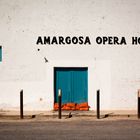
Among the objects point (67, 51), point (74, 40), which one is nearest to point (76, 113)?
point (67, 51)

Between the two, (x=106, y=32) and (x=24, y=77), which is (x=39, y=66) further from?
(x=106, y=32)

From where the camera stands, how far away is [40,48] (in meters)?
19.6

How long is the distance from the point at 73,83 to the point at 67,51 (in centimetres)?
144

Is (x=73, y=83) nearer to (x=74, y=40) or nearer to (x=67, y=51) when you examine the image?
(x=67, y=51)

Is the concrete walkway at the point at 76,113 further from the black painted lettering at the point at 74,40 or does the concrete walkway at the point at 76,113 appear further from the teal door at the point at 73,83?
the black painted lettering at the point at 74,40

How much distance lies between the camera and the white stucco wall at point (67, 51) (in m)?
19.5

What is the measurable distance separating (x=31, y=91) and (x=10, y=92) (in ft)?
3.05

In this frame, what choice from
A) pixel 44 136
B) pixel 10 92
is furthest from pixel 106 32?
pixel 44 136

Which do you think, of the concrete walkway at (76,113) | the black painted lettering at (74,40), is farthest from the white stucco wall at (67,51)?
the concrete walkway at (76,113)

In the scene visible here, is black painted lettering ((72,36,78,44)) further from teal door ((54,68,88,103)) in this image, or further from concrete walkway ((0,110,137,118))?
concrete walkway ((0,110,137,118))

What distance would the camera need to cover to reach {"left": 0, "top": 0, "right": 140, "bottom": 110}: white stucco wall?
19.5 metres

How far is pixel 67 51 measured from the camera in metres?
19.6

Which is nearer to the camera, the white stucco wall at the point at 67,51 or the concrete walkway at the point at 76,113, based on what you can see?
the concrete walkway at the point at 76,113

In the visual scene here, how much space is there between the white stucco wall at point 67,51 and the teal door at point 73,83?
0.83 feet
